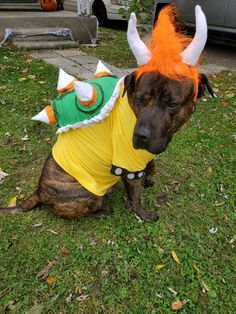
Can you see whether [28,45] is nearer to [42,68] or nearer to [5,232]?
[42,68]

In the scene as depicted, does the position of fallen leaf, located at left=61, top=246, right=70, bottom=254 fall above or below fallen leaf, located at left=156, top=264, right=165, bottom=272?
below

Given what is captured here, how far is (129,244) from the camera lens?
9.73ft

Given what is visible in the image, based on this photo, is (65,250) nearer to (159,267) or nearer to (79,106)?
(159,267)

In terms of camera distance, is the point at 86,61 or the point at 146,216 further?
the point at 86,61

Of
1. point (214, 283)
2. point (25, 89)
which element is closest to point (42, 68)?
point (25, 89)

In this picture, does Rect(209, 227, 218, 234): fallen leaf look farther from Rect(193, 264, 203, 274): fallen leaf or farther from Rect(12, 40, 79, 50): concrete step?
Rect(12, 40, 79, 50): concrete step

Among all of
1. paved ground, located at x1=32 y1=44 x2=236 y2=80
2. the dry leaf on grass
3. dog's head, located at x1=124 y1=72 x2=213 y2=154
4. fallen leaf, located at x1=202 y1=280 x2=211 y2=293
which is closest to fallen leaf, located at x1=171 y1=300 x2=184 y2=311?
the dry leaf on grass

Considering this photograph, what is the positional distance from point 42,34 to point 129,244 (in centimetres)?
565

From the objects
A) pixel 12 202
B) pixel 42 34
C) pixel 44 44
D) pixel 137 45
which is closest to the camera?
pixel 137 45

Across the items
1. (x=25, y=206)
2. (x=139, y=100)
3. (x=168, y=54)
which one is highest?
(x=168, y=54)

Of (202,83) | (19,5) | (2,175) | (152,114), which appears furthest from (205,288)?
(19,5)

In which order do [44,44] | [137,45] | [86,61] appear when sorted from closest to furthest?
1. [137,45]
2. [86,61]
3. [44,44]

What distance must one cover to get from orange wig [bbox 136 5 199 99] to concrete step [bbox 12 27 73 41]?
5.59 meters

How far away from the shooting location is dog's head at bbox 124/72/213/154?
2178 millimetres
